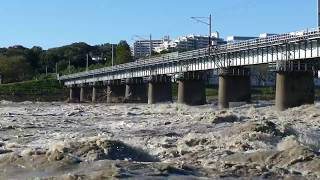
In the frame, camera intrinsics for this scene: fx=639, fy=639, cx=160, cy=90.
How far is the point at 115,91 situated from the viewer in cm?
13738

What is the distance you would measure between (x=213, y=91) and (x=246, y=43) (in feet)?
310

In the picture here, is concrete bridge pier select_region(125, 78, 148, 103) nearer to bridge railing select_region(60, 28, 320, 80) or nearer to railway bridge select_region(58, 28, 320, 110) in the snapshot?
railway bridge select_region(58, 28, 320, 110)

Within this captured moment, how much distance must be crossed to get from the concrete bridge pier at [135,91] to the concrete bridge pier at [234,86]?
46.4 m

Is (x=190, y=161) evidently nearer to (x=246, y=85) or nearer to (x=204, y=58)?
(x=246, y=85)

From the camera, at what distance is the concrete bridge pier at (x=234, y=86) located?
79438 millimetres

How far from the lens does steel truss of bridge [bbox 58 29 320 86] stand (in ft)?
203

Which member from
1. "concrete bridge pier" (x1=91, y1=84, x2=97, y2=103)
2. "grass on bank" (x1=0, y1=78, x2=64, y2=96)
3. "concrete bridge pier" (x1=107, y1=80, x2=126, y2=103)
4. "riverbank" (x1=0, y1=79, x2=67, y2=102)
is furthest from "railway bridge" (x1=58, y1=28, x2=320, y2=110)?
"grass on bank" (x1=0, y1=78, x2=64, y2=96)

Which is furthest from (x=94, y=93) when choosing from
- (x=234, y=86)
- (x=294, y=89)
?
(x=294, y=89)

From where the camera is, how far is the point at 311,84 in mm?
64500

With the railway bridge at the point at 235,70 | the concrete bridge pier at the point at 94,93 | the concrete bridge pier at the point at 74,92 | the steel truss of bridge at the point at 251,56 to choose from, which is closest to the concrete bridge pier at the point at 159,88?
the railway bridge at the point at 235,70

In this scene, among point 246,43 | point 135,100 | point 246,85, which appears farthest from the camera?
point 135,100

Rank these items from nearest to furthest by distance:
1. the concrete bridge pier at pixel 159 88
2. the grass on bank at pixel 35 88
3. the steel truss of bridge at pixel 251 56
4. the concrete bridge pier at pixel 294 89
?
the steel truss of bridge at pixel 251 56 → the concrete bridge pier at pixel 294 89 → the concrete bridge pier at pixel 159 88 → the grass on bank at pixel 35 88

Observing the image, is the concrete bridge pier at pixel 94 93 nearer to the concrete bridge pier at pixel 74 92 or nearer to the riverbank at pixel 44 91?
the concrete bridge pier at pixel 74 92

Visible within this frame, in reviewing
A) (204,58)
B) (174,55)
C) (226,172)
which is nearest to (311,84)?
(204,58)
